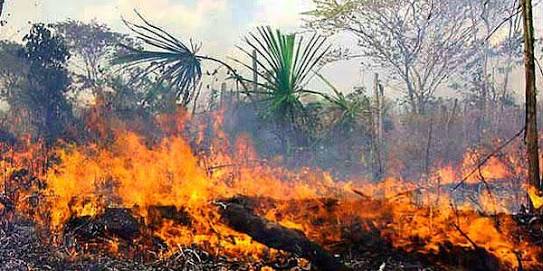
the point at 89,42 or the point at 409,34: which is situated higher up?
the point at 409,34

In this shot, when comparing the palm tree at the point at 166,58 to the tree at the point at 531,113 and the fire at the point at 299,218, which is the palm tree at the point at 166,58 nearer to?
the fire at the point at 299,218

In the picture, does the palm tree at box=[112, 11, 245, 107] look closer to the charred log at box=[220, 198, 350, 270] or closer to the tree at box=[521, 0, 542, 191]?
the charred log at box=[220, 198, 350, 270]

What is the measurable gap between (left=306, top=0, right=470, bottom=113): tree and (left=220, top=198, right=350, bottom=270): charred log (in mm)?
15312

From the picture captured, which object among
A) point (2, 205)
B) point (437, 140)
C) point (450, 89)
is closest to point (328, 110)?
point (437, 140)

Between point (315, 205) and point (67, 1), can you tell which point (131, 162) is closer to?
point (315, 205)

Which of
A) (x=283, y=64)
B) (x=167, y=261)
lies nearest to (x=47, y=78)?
(x=283, y=64)

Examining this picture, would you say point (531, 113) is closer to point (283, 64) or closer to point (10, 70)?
point (283, 64)

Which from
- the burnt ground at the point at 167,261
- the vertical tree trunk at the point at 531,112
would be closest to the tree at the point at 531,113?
the vertical tree trunk at the point at 531,112

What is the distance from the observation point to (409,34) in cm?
2000

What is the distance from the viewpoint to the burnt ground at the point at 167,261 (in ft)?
13.4

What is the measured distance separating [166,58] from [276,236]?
2.97 m

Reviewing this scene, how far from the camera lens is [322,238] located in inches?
172

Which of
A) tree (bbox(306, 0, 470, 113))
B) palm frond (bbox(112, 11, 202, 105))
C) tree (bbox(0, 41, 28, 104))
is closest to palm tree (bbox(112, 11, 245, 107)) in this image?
palm frond (bbox(112, 11, 202, 105))

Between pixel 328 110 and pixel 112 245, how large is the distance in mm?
8437
